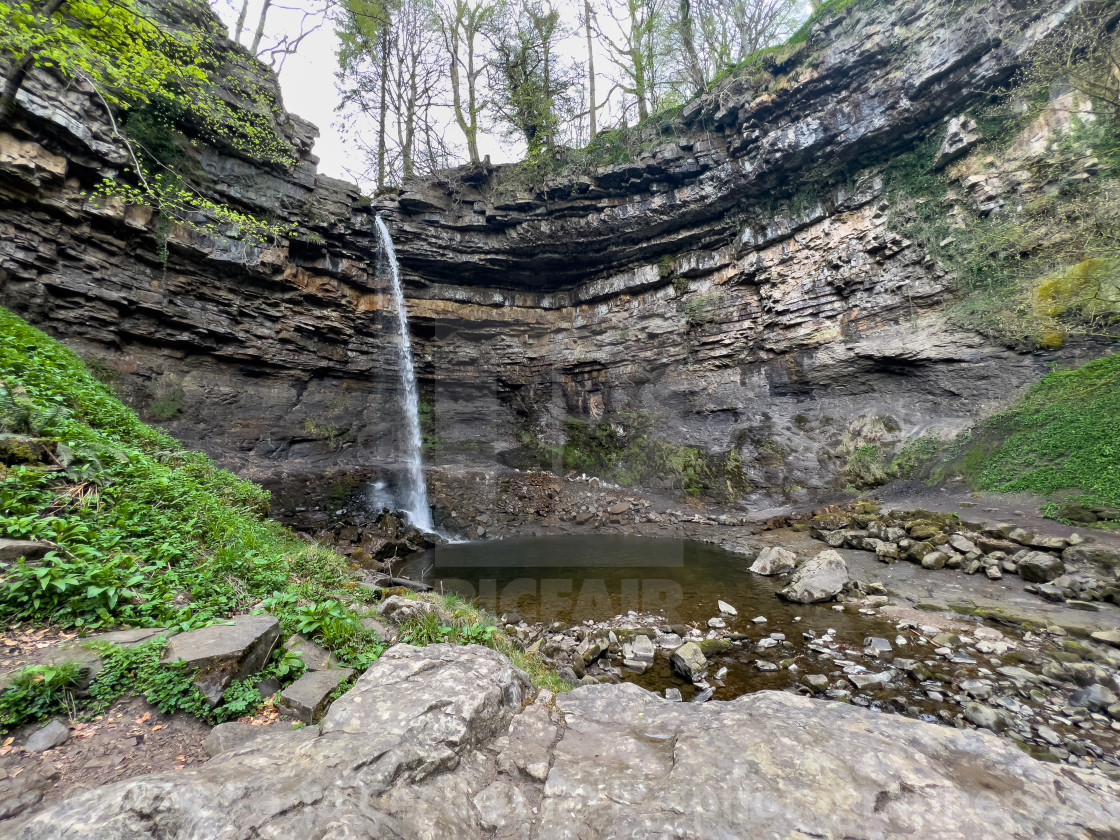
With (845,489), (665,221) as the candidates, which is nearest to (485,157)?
(665,221)

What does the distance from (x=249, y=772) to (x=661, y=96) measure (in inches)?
1003

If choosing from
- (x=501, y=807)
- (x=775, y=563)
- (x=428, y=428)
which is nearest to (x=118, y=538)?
(x=501, y=807)

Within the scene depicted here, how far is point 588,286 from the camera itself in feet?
65.1

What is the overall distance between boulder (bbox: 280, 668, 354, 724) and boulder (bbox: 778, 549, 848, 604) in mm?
7392

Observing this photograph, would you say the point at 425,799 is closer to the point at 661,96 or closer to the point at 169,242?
the point at 169,242

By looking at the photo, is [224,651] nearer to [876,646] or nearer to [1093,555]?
[876,646]

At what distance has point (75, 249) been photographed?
1166cm

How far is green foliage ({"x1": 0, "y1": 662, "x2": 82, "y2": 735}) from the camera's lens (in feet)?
6.11

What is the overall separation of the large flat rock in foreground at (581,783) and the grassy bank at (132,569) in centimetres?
95

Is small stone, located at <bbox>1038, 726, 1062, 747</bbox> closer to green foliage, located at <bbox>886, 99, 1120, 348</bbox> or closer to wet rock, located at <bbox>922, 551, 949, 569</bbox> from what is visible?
wet rock, located at <bbox>922, 551, 949, 569</bbox>

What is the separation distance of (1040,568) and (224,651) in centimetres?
1070

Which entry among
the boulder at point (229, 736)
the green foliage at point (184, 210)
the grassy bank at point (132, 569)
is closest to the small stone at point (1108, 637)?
the grassy bank at point (132, 569)

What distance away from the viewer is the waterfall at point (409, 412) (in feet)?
53.7

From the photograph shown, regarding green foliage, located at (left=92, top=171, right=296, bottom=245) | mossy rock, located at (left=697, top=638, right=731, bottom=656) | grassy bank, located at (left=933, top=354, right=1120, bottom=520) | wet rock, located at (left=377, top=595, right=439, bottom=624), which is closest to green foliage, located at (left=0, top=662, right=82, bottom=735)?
wet rock, located at (left=377, top=595, right=439, bottom=624)
